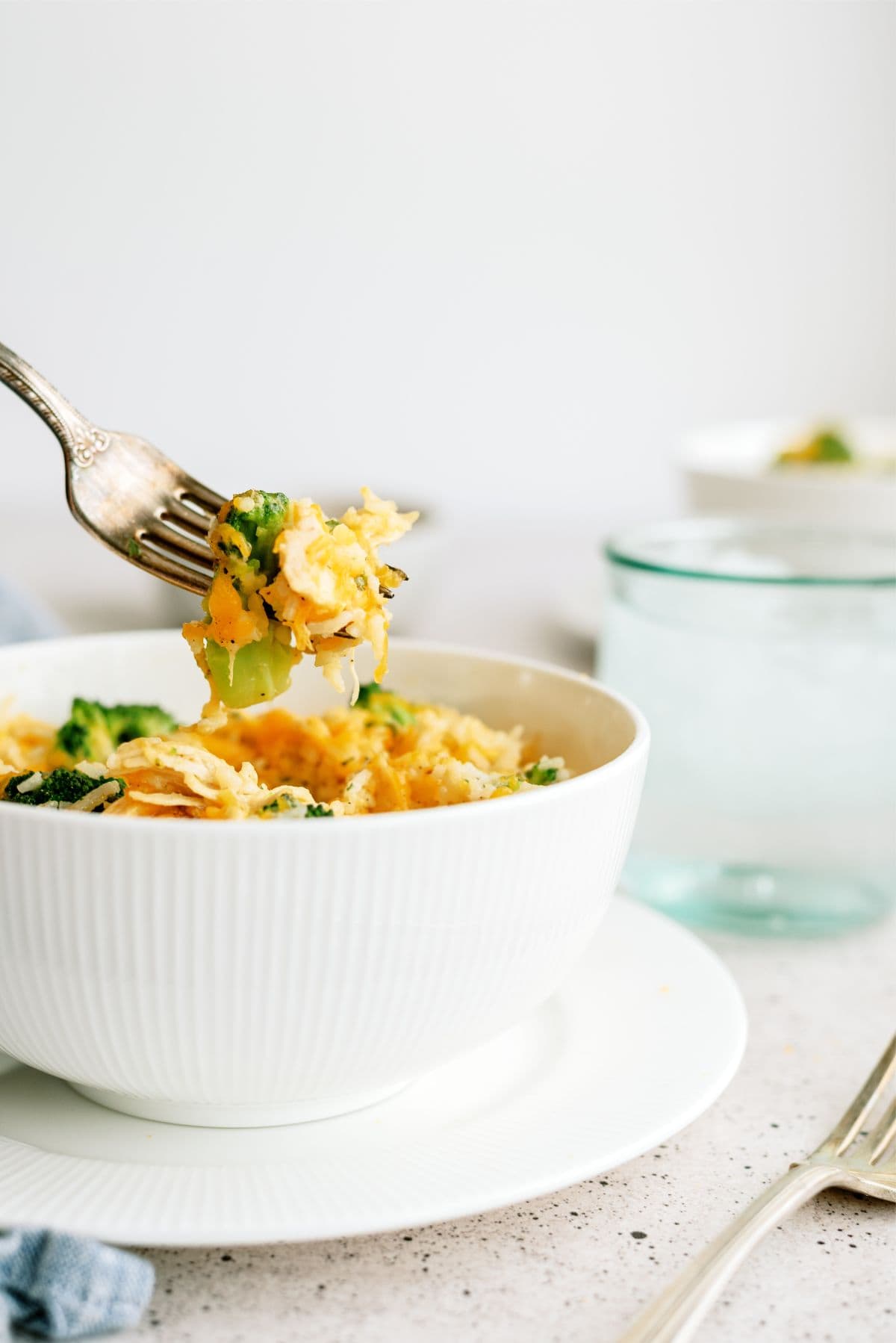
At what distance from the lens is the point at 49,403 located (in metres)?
0.96

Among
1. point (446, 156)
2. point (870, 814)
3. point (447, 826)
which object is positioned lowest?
point (870, 814)

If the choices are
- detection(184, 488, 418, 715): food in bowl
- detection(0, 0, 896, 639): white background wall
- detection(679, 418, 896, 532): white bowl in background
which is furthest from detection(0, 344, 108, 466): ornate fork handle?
detection(0, 0, 896, 639): white background wall

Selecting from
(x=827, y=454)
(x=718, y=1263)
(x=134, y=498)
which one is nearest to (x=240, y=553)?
(x=134, y=498)

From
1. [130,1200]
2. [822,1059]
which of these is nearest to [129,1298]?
[130,1200]

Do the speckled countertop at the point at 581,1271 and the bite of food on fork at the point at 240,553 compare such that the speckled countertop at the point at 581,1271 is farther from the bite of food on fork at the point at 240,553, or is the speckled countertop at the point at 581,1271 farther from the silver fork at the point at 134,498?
the silver fork at the point at 134,498

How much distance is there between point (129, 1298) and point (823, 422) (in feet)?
8.88

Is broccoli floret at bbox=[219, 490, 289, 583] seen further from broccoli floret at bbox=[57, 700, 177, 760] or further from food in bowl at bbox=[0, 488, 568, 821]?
broccoli floret at bbox=[57, 700, 177, 760]

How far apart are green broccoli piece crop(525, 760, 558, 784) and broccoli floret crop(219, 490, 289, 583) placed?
0.80ft

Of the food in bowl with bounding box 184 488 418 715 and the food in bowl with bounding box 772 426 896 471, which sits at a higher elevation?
the food in bowl with bounding box 184 488 418 715

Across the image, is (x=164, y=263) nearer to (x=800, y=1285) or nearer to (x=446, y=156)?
(x=446, y=156)

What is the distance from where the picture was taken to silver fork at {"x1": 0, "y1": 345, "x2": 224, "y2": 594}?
0.99 metres

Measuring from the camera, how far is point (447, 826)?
73 centimetres

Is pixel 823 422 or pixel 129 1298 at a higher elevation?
pixel 823 422

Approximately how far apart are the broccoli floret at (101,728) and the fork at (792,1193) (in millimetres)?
553
